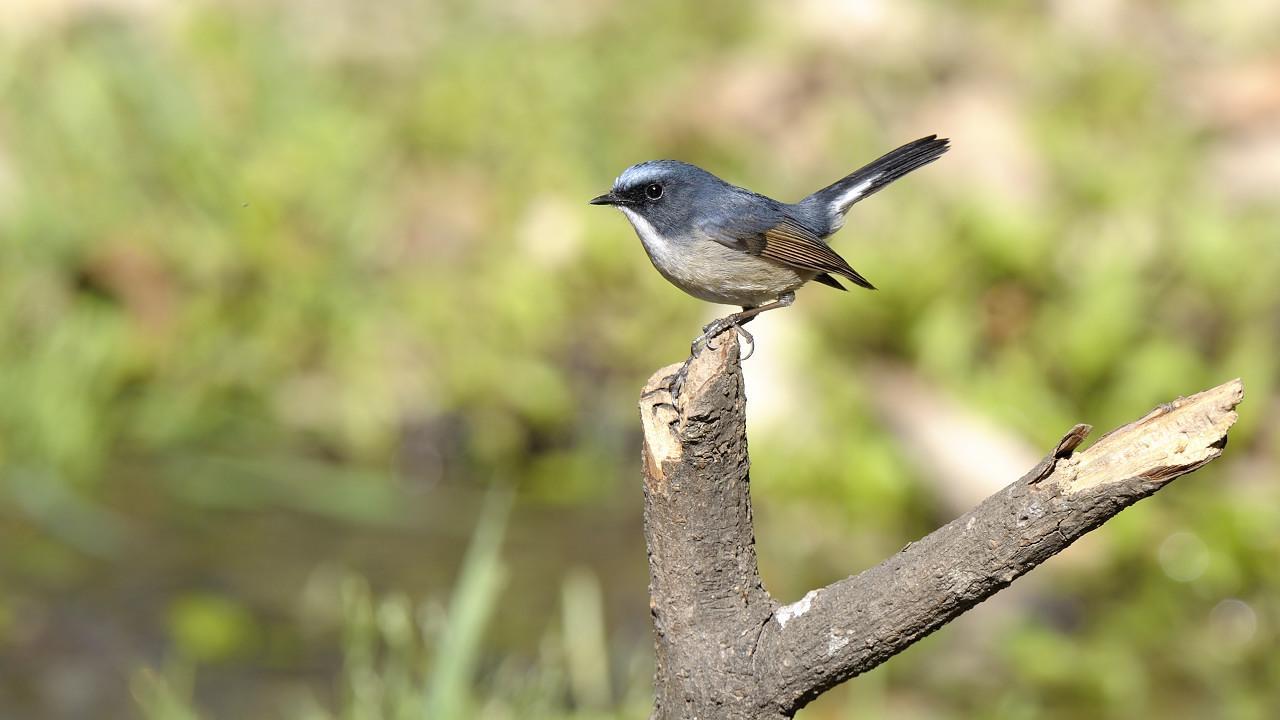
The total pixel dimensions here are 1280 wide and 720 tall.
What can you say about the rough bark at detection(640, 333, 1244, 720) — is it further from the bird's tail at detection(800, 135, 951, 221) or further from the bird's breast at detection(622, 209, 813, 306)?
the bird's tail at detection(800, 135, 951, 221)

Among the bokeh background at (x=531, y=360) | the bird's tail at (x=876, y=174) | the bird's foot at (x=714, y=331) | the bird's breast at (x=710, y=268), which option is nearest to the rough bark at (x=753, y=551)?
the bird's foot at (x=714, y=331)

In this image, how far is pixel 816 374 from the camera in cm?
629

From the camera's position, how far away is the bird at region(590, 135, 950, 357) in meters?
3.40

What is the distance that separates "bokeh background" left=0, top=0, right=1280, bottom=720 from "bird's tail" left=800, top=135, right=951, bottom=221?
4.34 ft

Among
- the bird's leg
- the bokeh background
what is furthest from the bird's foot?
the bokeh background

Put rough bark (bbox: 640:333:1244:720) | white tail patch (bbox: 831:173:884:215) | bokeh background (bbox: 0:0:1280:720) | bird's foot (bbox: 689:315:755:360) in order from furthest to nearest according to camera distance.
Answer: bokeh background (bbox: 0:0:1280:720)
white tail patch (bbox: 831:173:884:215)
bird's foot (bbox: 689:315:755:360)
rough bark (bbox: 640:333:1244:720)

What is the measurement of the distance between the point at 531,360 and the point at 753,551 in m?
4.13

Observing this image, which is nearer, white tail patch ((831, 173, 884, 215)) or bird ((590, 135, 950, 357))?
bird ((590, 135, 950, 357))

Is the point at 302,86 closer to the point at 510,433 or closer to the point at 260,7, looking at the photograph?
→ the point at 260,7

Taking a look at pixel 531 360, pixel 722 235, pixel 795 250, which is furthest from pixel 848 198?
pixel 531 360

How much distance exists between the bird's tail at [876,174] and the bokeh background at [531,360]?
1324mm

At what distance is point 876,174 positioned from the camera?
375 cm

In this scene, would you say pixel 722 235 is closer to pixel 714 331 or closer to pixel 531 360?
pixel 714 331

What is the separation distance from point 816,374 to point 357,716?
3.04 m
